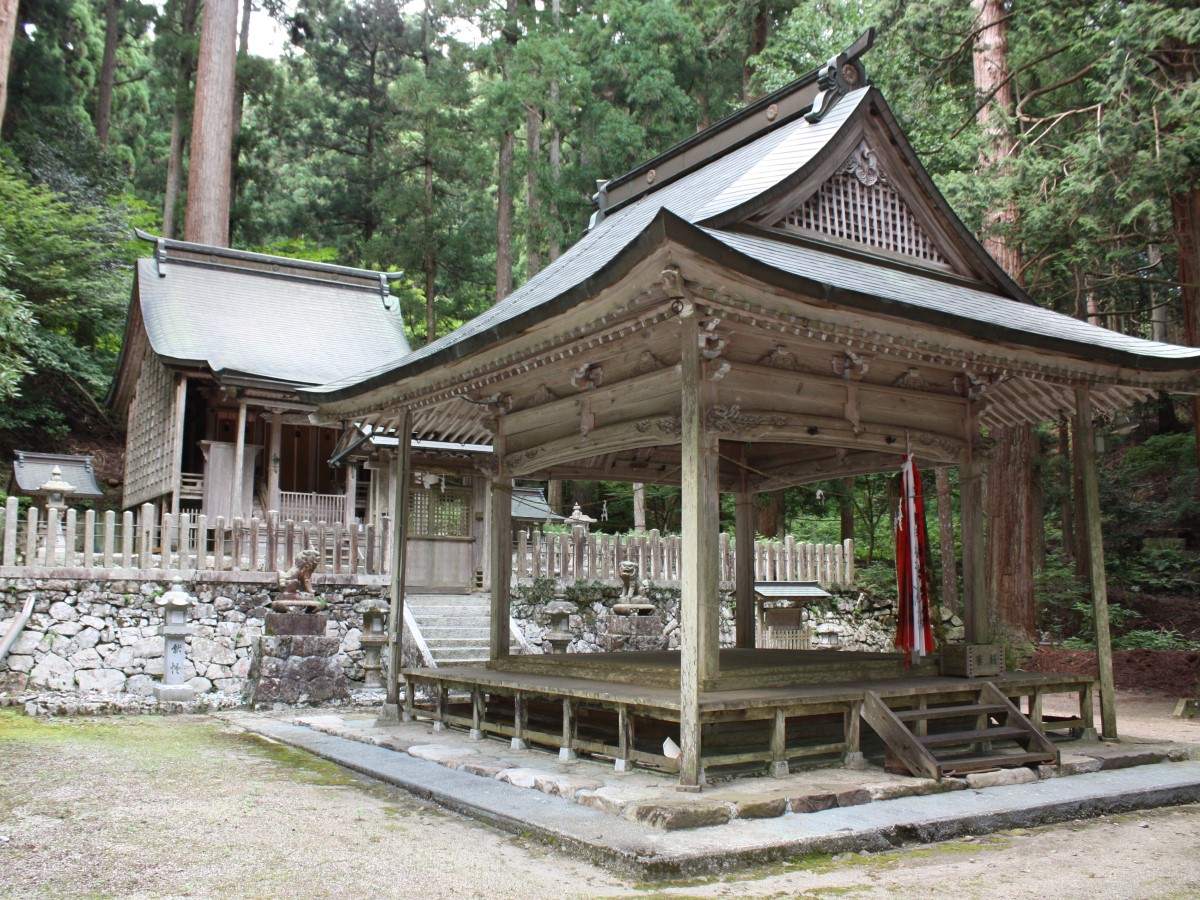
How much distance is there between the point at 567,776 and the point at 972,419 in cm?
501

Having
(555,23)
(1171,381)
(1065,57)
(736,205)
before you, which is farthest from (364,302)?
(1171,381)

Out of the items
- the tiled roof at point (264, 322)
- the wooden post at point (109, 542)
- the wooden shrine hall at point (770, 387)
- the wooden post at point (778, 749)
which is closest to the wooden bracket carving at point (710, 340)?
the wooden shrine hall at point (770, 387)

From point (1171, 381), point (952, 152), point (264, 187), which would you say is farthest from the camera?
point (264, 187)

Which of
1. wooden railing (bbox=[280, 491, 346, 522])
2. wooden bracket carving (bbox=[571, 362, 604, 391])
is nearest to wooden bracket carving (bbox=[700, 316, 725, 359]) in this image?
wooden bracket carving (bbox=[571, 362, 604, 391])

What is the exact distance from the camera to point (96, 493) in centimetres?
1891

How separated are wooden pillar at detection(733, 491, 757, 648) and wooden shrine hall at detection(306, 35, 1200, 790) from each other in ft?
2.32

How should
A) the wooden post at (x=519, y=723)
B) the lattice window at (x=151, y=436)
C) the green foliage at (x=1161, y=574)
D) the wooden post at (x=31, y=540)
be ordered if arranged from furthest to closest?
the lattice window at (x=151, y=436) → the green foliage at (x=1161, y=574) → the wooden post at (x=31, y=540) → the wooden post at (x=519, y=723)

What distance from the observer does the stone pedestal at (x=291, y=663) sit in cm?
1216

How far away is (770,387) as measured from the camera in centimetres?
743

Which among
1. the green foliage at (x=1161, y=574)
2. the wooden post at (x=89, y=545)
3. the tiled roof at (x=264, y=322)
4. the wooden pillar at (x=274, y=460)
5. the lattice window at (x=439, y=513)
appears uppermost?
the tiled roof at (x=264, y=322)

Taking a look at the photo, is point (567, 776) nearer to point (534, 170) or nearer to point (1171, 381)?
point (1171, 381)

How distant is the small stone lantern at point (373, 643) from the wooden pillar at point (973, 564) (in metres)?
7.86

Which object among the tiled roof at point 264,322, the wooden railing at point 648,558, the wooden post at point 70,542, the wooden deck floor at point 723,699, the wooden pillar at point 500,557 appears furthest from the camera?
the tiled roof at point 264,322

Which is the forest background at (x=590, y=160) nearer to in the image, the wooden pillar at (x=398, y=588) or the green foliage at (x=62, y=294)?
the green foliage at (x=62, y=294)
